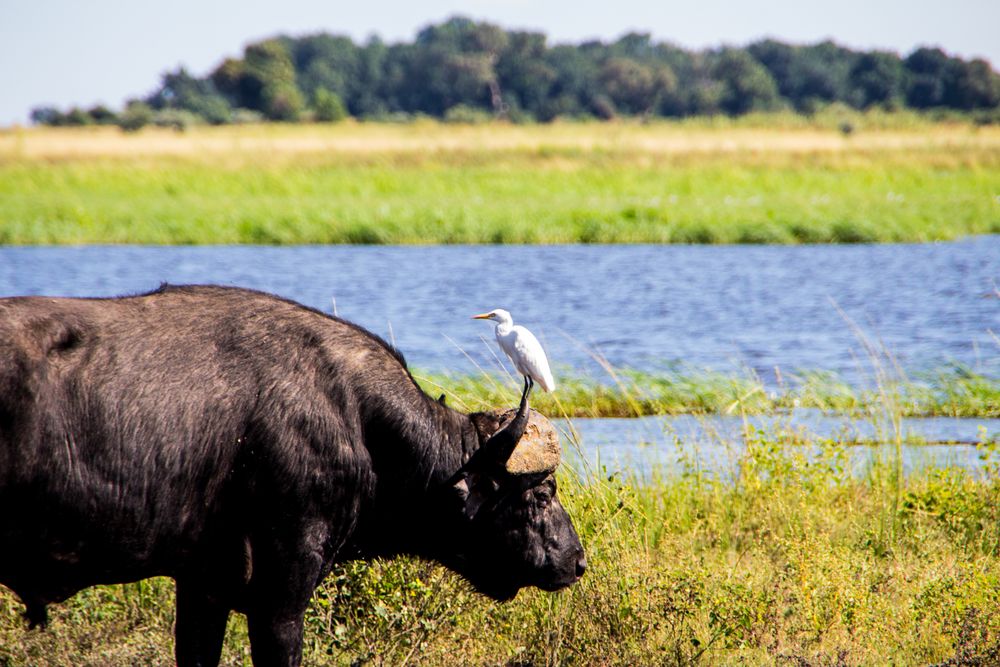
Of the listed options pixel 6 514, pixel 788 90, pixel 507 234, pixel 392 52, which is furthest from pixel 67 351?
pixel 392 52

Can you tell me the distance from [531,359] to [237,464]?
4.59 feet

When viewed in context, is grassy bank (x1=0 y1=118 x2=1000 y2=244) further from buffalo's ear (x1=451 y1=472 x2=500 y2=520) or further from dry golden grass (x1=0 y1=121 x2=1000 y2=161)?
buffalo's ear (x1=451 y1=472 x2=500 y2=520)

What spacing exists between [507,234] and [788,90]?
7321 centimetres

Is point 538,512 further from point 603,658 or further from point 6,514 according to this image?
point 6,514

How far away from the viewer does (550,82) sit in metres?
91.5

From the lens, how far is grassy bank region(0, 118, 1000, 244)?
2688cm

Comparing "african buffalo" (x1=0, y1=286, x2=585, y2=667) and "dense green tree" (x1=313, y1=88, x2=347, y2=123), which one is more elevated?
"african buffalo" (x1=0, y1=286, x2=585, y2=667)

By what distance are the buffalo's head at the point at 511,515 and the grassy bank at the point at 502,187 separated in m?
21.4

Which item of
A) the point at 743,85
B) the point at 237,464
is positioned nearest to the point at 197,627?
the point at 237,464

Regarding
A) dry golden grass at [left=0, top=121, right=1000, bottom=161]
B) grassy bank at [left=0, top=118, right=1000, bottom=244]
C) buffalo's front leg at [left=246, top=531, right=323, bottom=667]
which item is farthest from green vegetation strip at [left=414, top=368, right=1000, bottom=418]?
dry golden grass at [left=0, top=121, right=1000, bottom=161]

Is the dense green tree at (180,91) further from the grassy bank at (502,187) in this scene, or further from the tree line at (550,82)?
the grassy bank at (502,187)

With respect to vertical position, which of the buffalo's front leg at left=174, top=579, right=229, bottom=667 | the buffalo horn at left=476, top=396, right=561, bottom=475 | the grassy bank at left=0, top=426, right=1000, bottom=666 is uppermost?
the buffalo horn at left=476, top=396, right=561, bottom=475

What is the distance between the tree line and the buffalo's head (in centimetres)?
7267

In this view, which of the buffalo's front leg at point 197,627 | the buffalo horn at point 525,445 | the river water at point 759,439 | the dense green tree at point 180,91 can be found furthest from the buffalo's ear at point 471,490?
the dense green tree at point 180,91
